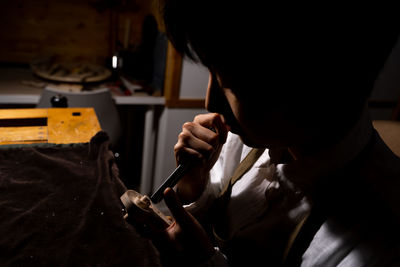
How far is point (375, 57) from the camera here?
52 centimetres

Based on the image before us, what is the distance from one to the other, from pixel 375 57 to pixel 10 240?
0.76 metres

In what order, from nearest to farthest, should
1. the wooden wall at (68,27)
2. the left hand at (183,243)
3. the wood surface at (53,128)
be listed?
1. the left hand at (183,243)
2. the wood surface at (53,128)
3. the wooden wall at (68,27)

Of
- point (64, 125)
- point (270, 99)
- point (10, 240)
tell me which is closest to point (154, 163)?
point (64, 125)

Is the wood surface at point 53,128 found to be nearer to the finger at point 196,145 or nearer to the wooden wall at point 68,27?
the finger at point 196,145

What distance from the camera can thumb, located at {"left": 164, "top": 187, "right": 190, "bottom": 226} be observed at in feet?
2.43

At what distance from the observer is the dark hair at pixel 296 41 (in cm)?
48

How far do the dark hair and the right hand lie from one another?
336 mm

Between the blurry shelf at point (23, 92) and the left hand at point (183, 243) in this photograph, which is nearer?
the left hand at point (183, 243)

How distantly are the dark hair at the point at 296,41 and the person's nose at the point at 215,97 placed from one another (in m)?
0.07

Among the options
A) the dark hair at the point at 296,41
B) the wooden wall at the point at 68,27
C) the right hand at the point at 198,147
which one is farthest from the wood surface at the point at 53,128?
the wooden wall at the point at 68,27

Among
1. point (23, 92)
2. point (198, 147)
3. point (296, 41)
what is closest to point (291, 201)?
point (198, 147)

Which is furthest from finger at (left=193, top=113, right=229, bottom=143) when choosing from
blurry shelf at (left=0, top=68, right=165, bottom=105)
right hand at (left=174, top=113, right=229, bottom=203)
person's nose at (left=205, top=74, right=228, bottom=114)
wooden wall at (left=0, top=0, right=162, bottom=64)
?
wooden wall at (left=0, top=0, right=162, bottom=64)

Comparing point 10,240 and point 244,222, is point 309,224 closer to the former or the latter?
point 244,222

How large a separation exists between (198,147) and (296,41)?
1.46 feet
